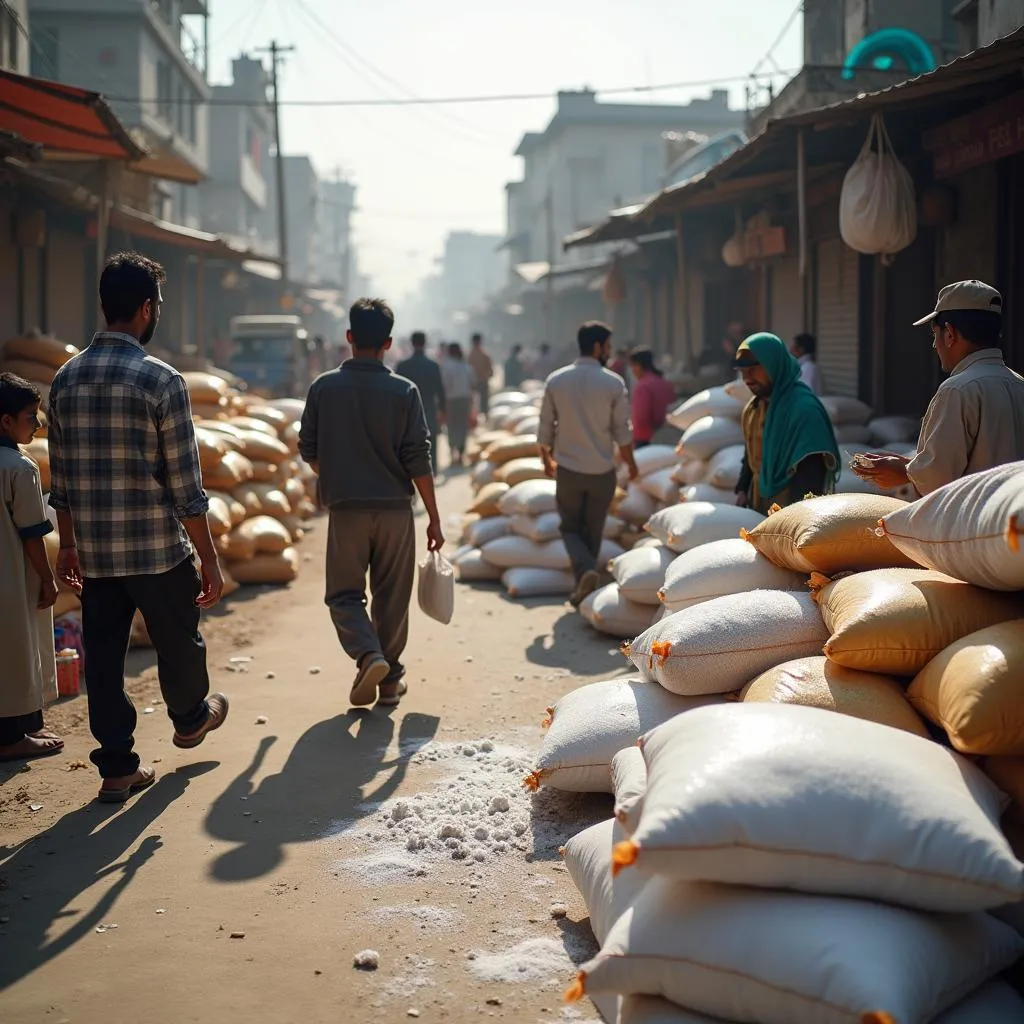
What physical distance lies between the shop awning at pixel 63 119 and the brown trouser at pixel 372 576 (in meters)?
4.25

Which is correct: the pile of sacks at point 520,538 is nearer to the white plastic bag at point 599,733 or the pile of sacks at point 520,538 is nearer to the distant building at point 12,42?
the white plastic bag at point 599,733

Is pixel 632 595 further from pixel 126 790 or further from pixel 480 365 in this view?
pixel 480 365

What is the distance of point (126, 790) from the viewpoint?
4312 millimetres

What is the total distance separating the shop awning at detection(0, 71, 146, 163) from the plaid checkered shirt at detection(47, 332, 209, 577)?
469 centimetres

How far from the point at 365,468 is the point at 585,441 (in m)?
2.33

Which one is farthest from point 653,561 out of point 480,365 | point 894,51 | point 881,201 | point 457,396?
point 480,365

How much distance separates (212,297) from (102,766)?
26580 mm

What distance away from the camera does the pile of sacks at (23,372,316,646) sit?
7.98m

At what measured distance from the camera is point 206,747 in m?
5.00

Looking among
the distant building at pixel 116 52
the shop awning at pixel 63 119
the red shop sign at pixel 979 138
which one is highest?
the distant building at pixel 116 52

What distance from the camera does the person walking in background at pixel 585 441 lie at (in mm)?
7512

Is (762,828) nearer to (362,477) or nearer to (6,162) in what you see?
(362,477)

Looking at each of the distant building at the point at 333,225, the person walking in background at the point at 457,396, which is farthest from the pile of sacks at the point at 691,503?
the distant building at the point at 333,225

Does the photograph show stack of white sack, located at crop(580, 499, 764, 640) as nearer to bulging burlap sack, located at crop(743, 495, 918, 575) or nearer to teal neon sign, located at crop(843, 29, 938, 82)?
bulging burlap sack, located at crop(743, 495, 918, 575)
